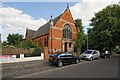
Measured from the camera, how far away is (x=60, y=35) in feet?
151

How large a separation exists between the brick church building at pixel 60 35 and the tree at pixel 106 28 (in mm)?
5943

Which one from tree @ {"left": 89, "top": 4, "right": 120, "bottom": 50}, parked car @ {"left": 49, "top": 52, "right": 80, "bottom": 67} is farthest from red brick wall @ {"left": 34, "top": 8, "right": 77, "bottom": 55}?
parked car @ {"left": 49, "top": 52, "right": 80, "bottom": 67}

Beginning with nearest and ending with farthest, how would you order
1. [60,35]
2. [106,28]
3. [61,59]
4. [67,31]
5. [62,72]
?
[62,72], [61,59], [106,28], [60,35], [67,31]

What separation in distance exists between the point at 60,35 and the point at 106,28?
1139 cm

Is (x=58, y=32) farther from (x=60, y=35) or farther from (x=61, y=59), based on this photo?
(x=61, y=59)

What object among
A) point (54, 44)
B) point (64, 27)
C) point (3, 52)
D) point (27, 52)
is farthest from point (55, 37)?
point (3, 52)

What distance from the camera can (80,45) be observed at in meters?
47.2

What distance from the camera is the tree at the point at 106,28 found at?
4075 centimetres

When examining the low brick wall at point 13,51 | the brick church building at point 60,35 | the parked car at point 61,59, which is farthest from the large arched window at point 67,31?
the parked car at point 61,59

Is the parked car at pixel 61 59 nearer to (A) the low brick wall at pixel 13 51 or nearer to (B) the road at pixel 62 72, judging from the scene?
(B) the road at pixel 62 72

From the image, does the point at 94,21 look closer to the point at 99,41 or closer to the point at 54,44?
the point at 99,41

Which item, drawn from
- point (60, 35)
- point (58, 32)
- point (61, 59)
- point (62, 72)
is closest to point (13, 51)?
point (61, 59)

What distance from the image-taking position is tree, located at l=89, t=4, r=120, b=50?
40.8 meters

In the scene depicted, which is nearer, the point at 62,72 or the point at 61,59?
the point at 62,72
